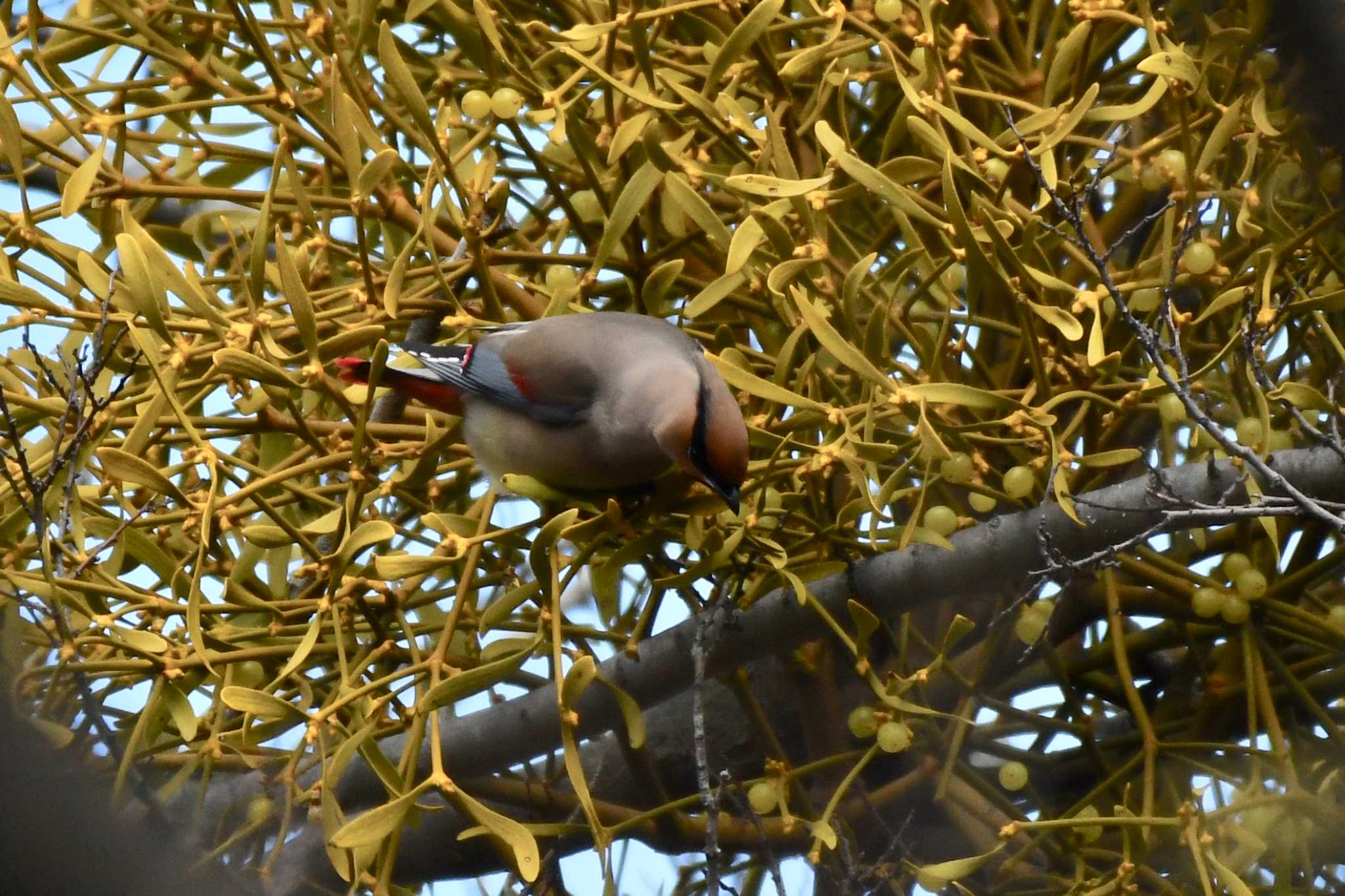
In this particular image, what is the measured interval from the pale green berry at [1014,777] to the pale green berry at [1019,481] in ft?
1.09

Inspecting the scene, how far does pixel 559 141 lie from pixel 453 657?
0.46 m

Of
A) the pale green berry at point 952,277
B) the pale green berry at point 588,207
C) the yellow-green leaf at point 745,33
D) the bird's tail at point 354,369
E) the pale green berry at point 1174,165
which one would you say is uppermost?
the yellow-green leaf at point 745,33

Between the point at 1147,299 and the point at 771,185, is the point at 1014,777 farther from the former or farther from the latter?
the point at 771,185

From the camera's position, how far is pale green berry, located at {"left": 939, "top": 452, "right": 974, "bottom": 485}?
1.27m

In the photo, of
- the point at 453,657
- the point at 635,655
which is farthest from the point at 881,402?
the point at 453,657

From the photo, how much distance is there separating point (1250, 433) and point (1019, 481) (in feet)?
0.70

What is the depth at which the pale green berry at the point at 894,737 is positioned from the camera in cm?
129

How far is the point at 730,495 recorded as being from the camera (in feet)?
4.17

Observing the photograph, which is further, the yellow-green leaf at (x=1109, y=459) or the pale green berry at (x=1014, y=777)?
Result: the pale green berry at (x=1014, y=777)

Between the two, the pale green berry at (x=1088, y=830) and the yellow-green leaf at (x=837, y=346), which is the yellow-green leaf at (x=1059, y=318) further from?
the pale green berry at (x=1088, y=830)

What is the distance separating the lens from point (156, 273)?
126 centimetres

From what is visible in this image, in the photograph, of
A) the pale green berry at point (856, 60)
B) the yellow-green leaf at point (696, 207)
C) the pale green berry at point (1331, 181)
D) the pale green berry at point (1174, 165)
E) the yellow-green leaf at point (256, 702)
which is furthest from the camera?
the pale green berry at point (856, 60)

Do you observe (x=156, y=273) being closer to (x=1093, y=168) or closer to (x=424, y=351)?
(x=424, y=351)

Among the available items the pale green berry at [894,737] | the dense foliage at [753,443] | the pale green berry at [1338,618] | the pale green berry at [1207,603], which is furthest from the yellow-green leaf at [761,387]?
the pale green berry at [1338,618]
